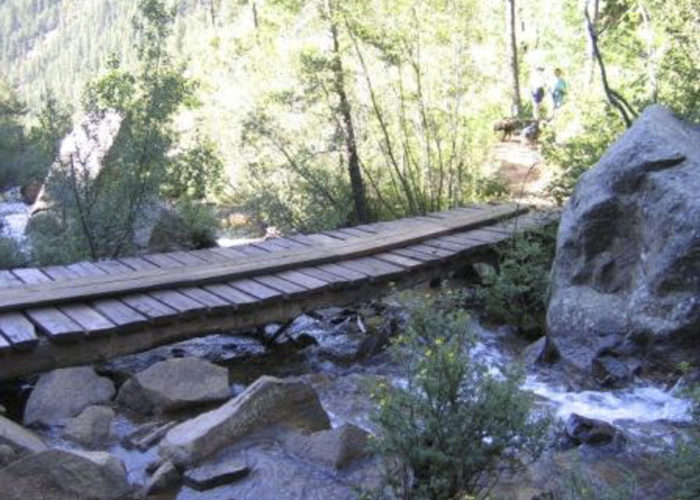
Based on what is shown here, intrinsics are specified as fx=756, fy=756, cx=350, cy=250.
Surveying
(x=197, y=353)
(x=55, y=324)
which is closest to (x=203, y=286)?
(x=197, y=353)

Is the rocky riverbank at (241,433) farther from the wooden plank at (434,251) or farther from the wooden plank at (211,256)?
the wooden plank at (434,251)

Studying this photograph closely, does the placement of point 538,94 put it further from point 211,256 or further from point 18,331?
point 18,331

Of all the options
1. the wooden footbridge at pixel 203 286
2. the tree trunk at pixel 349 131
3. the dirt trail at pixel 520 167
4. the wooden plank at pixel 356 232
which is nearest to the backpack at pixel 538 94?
the dirt trail at pixel 520 167

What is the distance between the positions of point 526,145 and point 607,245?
976 centimetres

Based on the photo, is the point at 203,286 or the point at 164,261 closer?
the point at 203,286

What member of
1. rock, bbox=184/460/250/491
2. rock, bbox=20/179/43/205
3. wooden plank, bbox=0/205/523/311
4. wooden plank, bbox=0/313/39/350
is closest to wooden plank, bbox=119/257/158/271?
wooden plank, bbox=0/205/523/311

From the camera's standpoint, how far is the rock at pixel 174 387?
568cm

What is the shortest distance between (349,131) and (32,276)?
5478 mm

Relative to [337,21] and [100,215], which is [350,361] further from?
[337,21]

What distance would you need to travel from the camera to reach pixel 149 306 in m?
6.32

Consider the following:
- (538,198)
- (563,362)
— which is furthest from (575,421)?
(538,198)

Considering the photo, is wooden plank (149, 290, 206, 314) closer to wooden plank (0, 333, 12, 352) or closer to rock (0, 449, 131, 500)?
wooden plank (0, 333, 12, 352)

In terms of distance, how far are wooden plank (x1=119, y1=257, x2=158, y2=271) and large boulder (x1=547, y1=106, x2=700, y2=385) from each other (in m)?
3.87

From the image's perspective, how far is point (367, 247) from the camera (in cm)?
823
